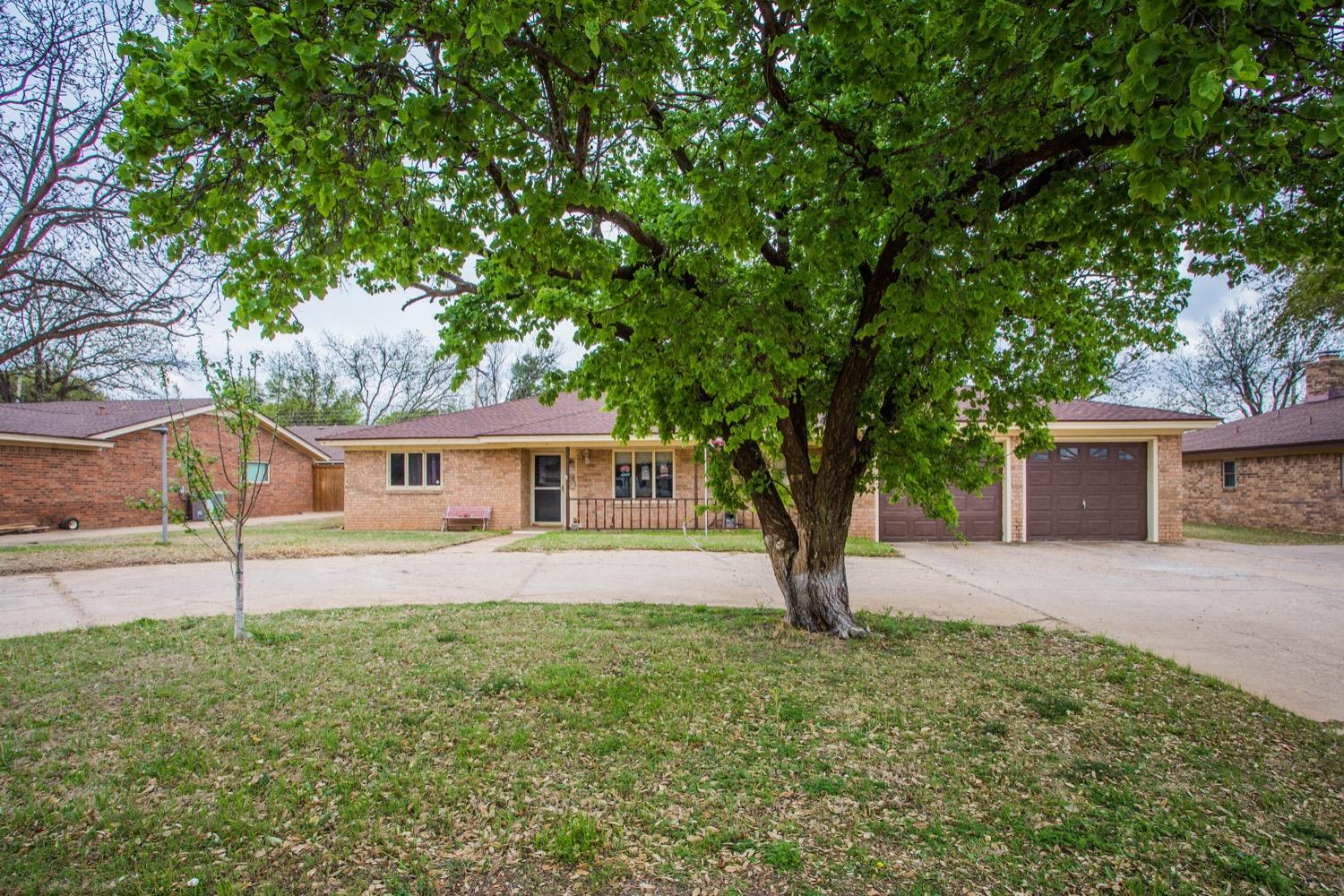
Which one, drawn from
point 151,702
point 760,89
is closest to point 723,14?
point 760,89

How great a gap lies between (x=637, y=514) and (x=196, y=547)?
937cm

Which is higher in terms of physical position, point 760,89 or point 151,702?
point 760,89

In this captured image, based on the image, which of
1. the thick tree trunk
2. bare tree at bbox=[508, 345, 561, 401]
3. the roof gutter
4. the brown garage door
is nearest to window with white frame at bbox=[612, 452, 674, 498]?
the brown garage door

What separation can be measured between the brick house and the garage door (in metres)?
0.02

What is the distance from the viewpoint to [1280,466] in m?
17.8

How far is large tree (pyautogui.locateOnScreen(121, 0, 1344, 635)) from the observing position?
267 centimetres

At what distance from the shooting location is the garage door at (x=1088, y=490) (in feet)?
47.5

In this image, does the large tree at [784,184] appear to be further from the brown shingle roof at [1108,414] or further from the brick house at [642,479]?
the brown shingle roof at [1108,414]

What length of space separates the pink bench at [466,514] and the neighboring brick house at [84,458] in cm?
426

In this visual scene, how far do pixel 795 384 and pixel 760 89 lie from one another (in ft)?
7.08

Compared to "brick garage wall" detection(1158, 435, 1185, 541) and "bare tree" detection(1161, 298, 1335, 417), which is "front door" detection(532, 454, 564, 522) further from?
"bare tree" detection(1161, 298, 1335, 417)

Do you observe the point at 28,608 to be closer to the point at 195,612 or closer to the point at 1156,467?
the point at 195,612

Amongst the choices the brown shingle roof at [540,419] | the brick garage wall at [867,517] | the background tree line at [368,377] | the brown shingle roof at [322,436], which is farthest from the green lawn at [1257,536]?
the background tree line at [368,377]

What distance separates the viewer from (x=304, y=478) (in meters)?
24.8
